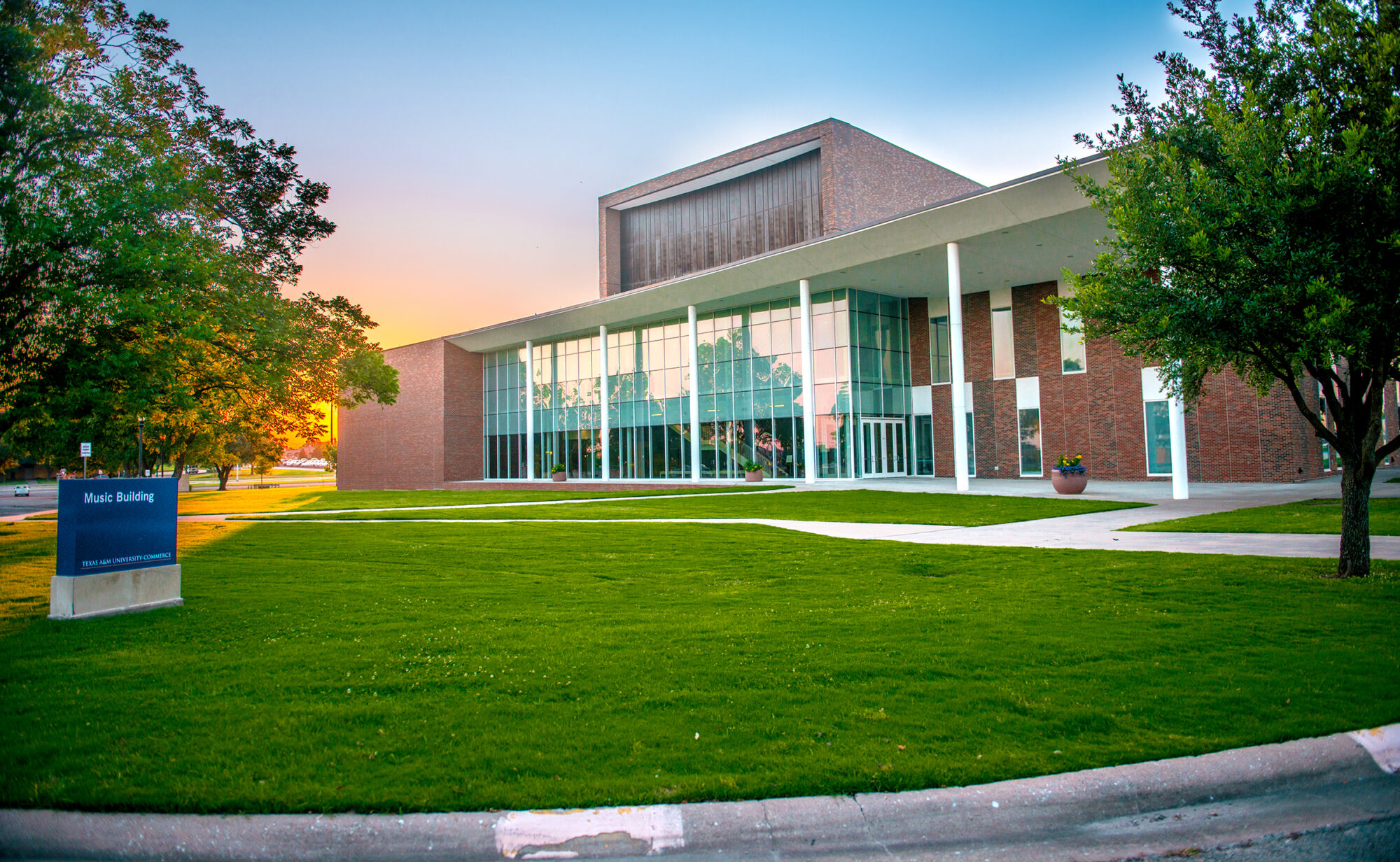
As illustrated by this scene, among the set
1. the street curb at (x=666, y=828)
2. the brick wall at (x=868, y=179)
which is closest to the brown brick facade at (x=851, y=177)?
the brick wall at (x=868, y=179)

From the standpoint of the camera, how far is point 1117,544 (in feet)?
42.8

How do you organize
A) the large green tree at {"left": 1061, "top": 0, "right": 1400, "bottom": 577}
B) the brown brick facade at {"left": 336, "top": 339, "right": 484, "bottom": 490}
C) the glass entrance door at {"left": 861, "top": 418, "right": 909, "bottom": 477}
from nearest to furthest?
the large green tree at {"left": 1061, "top": 0, "right": 1400, "bottom": 577}, the glass entrance door at {"left": 861, "top": 418, "right": 909, "bottom": 477}, the brown brick facade at {"left": 336, "top": 339, "right": 484, "bottom": 490}

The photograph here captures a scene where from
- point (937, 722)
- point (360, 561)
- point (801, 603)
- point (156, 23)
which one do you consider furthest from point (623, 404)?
point (937, 722)

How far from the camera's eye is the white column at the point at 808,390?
34.1 meters

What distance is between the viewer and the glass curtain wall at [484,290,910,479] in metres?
35.6

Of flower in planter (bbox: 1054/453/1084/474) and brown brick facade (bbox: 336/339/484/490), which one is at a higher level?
brown brick facade (bbox: 336/339/484/490)

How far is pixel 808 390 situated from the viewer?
35.2 metres

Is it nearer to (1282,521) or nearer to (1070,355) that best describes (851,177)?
(1070,355)

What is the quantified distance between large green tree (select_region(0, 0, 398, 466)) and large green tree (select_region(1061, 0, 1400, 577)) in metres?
14.8

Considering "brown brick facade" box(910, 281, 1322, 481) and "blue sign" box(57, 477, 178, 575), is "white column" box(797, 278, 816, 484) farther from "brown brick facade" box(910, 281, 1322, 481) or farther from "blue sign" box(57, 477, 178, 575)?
"blue sign" box(57, 477, 178, 575)

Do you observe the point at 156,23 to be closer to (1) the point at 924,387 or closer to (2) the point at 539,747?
(2) the point at 539,747

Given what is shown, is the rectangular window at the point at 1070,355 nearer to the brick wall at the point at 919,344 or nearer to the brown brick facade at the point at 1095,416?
the brown brick facade at the point at 1095,416

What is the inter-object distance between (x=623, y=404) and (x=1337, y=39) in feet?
123

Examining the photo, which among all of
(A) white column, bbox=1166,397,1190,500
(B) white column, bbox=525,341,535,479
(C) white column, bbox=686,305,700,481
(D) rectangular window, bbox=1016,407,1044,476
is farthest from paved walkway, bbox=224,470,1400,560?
(B) white column, bbox=525,341,535,479
